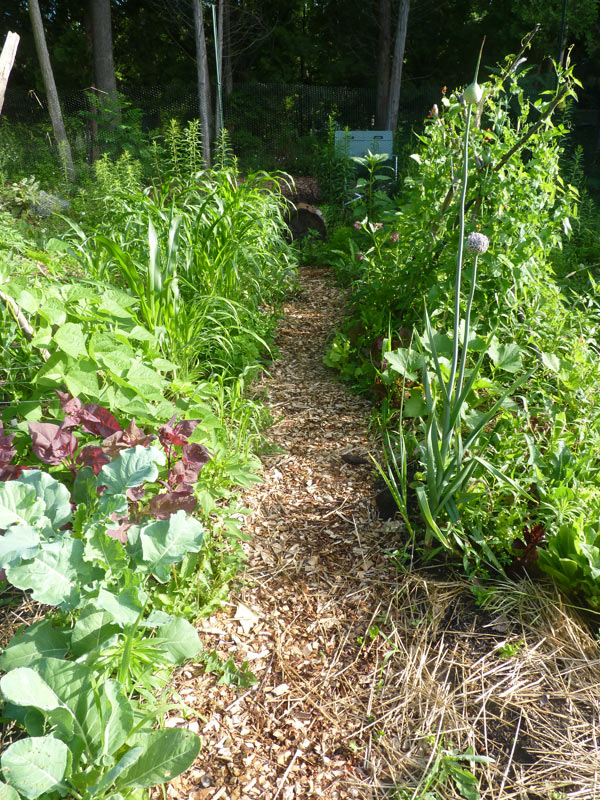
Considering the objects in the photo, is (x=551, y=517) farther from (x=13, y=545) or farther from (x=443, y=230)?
(x=443, y=230)

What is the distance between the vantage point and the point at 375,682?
4.71 feet

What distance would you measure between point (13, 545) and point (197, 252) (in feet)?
6.85

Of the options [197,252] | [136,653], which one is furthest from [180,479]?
[197,252]

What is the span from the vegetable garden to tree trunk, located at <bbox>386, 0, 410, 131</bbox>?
8.05 metres

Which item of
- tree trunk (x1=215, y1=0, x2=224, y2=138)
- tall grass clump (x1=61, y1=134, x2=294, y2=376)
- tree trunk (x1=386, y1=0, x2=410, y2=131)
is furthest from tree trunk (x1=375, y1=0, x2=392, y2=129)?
tall grass clump (x1=61, y1=134, x2=294, y2=376)

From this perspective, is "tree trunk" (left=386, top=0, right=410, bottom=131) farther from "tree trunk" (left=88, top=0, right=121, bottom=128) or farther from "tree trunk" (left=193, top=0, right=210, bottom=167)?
"tree trunk" (left=88, top=0, right=121, bottom=128)

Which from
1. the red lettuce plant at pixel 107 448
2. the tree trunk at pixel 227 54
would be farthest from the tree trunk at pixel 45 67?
the red lettuce plant at pixel 107 448

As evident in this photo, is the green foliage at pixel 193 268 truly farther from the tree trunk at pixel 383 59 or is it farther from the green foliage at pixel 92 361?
the tree trunk at pixel 383 59

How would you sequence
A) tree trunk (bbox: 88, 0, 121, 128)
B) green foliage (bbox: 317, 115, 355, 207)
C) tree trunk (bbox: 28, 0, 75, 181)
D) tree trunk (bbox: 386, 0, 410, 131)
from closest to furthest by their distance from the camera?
1. green foliage (bbox: 317, 115, 355, 207)
2. tree trunk (bbox: 28, 0, 75, 181)
3. tree trunk (bbox: 386, 0, 410, 131)
4. tree trunk (bbox: 88, 0, 121, 128)

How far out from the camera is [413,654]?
1495 mm

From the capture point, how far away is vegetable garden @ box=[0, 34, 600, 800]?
1026 mm

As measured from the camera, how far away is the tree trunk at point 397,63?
948 cm

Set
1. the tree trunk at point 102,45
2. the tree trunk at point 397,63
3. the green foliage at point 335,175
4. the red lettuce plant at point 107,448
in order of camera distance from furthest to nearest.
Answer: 1. the tree trunk at point 102,45
2. the tree trunk at point 397,63
3. the green foliage at point 335,175
4. the red lettuce plant at point 107,448

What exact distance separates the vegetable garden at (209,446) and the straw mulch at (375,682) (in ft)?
0.12
